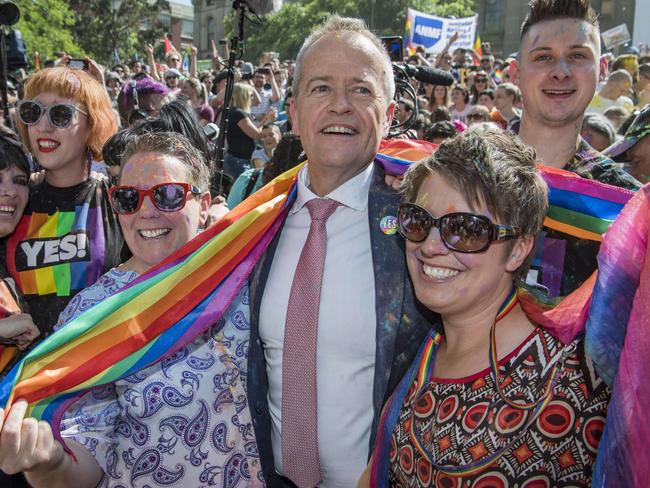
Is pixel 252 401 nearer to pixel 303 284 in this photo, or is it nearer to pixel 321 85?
pixel 303 284

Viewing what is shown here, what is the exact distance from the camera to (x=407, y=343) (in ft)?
6.64

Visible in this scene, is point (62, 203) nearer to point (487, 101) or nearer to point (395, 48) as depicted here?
point (395, 48)

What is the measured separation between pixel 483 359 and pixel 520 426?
0.70ft

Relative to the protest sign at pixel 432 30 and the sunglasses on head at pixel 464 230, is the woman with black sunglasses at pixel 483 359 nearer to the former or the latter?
the sunglasses on head at pixel 464 230

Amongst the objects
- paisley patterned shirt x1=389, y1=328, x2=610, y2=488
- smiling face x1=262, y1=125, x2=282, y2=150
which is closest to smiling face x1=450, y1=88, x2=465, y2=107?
smiling face x1=262, y1=125, x2=282, y2=150

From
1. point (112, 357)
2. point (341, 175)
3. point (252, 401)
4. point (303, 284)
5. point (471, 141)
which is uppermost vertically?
point (471, 141)

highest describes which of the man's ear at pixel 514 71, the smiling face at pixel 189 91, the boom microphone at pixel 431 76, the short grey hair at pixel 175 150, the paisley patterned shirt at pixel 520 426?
the man's ear at pixel 514 71

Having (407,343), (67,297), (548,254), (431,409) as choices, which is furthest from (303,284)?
(67,297)

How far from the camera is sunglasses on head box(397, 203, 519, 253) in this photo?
1.63 metres

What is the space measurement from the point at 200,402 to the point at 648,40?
69.4 ft

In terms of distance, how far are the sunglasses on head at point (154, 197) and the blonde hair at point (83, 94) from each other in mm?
873

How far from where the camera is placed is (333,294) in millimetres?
2107

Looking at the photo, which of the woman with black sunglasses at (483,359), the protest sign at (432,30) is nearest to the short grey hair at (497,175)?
the woman with black sunglasses at (483,359)

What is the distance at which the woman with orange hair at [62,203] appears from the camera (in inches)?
103
